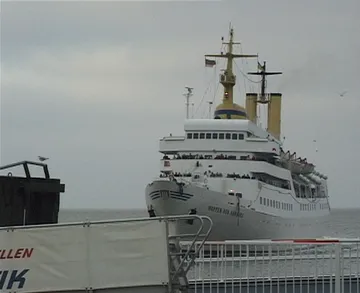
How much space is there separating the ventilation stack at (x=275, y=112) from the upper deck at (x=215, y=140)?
18.7 m

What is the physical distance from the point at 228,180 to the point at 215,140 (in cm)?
313

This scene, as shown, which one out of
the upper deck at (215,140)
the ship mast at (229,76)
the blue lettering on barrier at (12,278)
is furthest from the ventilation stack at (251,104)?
the blue lettering on barrier at (12,278)

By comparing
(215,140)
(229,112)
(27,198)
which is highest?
(229,112)

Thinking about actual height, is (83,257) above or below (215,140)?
below

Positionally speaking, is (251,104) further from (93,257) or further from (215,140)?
(93,257)

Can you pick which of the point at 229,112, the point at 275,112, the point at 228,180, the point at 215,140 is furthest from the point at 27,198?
the point at 275,112

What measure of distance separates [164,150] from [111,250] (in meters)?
30.3

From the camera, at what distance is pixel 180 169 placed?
37.6 m

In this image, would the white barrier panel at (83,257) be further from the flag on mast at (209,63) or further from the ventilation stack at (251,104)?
Result: the ventilation stack at (251,104)

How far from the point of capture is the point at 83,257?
335 inches

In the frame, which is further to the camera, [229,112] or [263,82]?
[263,82]

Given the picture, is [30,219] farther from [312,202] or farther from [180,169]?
[312,202]

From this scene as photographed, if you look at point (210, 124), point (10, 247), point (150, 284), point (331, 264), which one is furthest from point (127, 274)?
point (210, 124)

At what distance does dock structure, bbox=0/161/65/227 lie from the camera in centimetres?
1122
